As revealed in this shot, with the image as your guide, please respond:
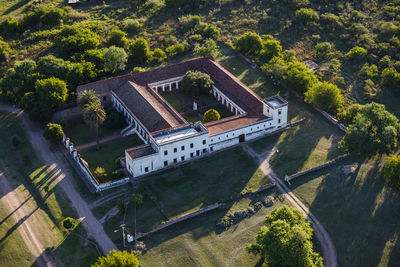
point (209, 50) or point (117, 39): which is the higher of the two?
point (117, 39)

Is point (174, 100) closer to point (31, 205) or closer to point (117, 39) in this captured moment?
point (117, 39)

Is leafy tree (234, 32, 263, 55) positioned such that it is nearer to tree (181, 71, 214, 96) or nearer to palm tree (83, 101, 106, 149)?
tree (181, 71, 214, 96)

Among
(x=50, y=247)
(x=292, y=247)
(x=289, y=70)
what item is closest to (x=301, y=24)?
(x=289, y=70)

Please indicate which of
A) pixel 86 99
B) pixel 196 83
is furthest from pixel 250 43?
pixel 86 99

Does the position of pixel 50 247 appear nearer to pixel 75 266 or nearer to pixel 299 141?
pixel 75 266

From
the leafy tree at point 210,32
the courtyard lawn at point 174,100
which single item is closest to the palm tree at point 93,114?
the courtyard lawn at point 174,100

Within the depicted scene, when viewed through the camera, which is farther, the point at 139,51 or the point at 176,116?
the point at 139,51

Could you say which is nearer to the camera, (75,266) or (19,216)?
(75,266)

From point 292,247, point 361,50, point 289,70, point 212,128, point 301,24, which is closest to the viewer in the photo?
point 292,247
